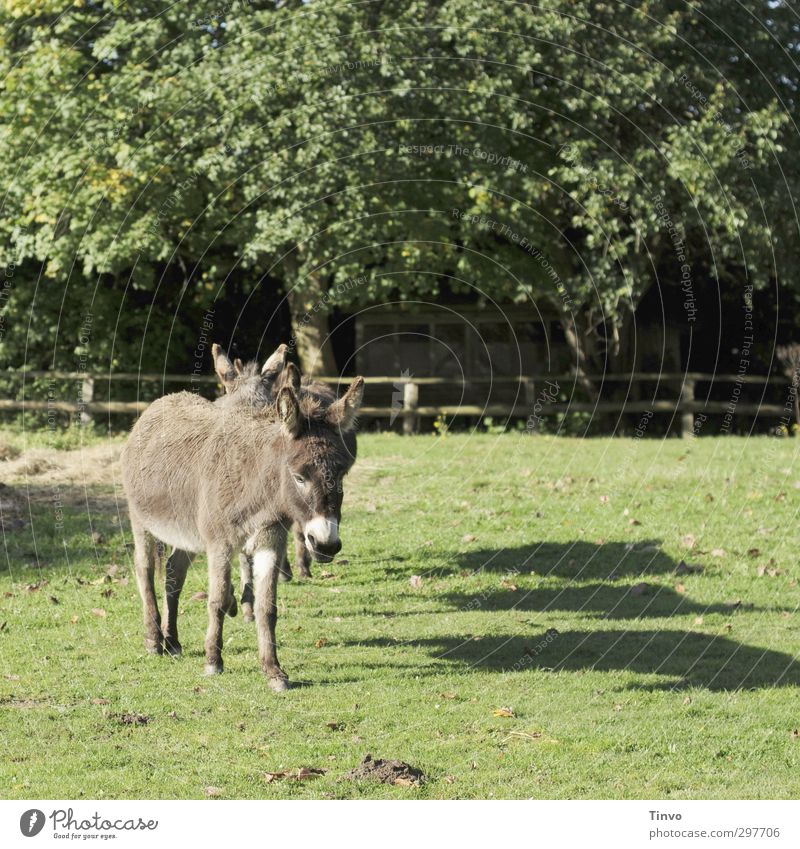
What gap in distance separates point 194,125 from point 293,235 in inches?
126

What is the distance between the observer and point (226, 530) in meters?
8.53

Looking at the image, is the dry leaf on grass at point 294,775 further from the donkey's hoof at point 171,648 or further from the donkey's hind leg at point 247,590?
the donkey's hind leg at point 247,590

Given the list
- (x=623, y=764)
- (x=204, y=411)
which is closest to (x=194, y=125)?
(x=204, y=411)

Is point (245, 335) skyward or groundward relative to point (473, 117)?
groundward

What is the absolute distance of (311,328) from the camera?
89.9 ft

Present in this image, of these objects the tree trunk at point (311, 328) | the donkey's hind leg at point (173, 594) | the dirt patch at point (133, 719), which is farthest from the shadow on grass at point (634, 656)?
the tree trunk at point (311, 328)

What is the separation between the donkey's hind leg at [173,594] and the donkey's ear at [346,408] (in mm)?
2395

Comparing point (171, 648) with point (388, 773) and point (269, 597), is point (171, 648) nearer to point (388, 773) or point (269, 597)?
point (269, 597)

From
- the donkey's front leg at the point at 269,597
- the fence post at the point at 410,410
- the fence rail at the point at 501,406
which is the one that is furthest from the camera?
the fence post at the point at 410,410

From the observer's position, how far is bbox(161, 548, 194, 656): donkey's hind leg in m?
9.45

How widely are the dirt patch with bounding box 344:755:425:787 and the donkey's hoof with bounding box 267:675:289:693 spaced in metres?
1.56

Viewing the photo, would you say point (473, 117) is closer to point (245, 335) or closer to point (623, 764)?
point (245, 335)

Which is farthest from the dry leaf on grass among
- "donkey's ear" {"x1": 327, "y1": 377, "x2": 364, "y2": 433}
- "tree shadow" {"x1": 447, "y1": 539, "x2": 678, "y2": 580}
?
"tree shadow" {"x1": 447, "y1": 539, "x2": 678, "y2": 580}

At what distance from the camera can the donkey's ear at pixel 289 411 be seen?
777 centimetres
